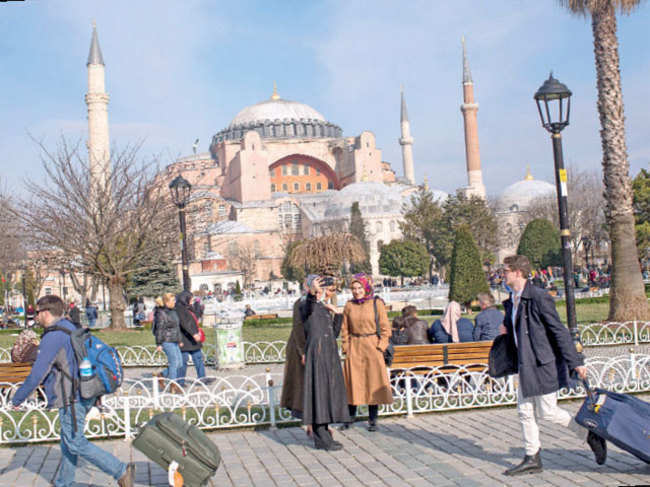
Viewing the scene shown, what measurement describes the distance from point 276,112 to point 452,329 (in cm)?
7513

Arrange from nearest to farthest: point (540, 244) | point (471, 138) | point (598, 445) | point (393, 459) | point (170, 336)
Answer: point (598, 445)
point (393, 459)
point (170, 336)
point (540, 244)
point (471, 138)

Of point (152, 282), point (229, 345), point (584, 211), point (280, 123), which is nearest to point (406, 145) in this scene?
point (280, 123)

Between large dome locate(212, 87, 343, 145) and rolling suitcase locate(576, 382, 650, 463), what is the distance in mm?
72715

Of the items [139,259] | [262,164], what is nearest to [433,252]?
[139,259]

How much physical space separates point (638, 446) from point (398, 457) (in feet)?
4.97

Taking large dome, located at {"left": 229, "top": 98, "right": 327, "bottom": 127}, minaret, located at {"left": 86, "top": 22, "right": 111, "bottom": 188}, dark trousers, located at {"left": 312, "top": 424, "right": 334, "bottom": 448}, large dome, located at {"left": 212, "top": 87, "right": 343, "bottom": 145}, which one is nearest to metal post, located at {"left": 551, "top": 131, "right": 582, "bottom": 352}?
dark trousers, located at {"left": 312, "top": 424, "right": 334, "bottom": 448}

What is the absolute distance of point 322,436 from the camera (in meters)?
4.96

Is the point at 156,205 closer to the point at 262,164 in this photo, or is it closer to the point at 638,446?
the point at 638,446

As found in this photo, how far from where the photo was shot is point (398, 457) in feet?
15.4

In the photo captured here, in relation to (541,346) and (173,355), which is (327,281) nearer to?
(541,346)

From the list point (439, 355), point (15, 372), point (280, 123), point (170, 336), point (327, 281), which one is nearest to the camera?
point (327, 281)

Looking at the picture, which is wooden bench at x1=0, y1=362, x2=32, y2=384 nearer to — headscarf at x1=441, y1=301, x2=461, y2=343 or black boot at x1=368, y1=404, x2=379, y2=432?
black boot at x1=368, y1=404, x2=379, y2=432

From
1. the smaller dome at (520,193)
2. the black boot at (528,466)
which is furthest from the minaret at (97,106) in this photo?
the smaller dome at (520,193)

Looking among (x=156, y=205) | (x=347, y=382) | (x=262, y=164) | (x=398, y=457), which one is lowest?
(x=398, y=457)
